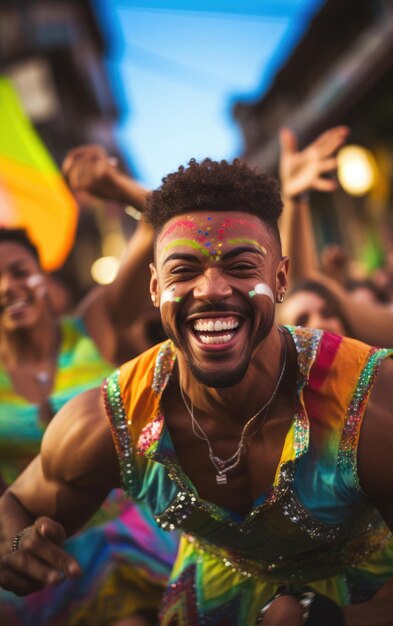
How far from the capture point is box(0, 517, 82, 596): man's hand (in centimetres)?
153

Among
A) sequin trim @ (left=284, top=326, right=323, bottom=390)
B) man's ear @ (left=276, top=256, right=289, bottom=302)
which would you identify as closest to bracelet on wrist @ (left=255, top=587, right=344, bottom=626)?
sequin trim @ (left=284, top=326, right=323, bottom=390)

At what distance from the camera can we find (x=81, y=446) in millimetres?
1740

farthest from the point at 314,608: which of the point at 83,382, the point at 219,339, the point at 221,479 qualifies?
the point at 83,382

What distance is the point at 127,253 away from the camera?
2756 millimetres

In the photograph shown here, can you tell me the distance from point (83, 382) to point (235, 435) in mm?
1102

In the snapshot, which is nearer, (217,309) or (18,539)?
(217,309)

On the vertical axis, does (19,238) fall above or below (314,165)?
below

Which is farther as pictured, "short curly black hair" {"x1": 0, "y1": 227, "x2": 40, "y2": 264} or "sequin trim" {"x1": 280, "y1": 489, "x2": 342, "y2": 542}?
"short curly black hair" {"x1": 0, "y1": 227, "x2": 40, "y2": 264}

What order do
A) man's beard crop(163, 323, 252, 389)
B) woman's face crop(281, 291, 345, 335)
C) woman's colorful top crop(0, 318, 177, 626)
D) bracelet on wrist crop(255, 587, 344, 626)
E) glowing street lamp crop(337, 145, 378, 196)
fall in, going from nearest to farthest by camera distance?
1. man's beard crop(163, 323, 252, 389)
2. bracelet on wrist crop(255, 587, 344, 626)
3. woman's colorful top crop(0, 318, 177, 626)
4. woman's face crop(281, 291, 345, 335)
5. glowing street lamp crop(337, 145, 378, 196)

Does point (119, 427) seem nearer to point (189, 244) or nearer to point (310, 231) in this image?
point (189, 244)

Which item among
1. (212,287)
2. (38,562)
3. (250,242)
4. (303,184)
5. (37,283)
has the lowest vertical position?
(38,562)

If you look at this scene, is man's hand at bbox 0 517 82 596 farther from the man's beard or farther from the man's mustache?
the man's mustache

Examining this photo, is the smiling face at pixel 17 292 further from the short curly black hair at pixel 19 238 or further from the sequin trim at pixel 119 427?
the sequin trim at pixel 119 427

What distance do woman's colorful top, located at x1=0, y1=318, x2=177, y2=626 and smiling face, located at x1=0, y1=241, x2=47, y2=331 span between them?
0.89ft
